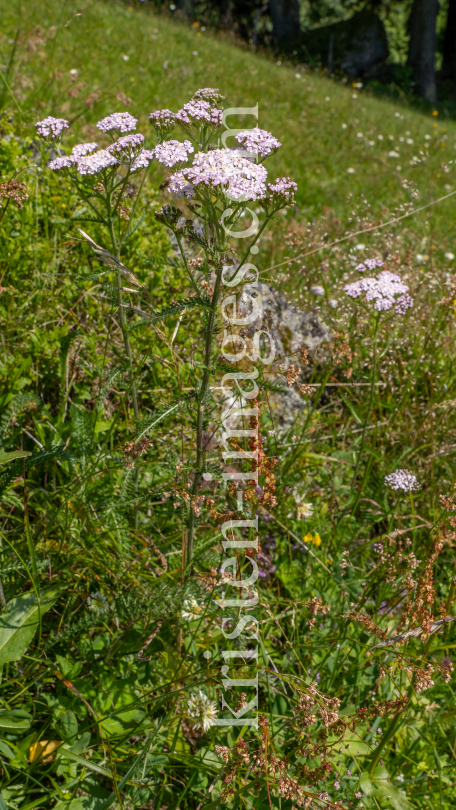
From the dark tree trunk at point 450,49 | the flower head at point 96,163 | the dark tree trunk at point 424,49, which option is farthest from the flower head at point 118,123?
the dark tree trunk at point 450,49

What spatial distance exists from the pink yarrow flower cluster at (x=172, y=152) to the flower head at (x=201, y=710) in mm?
1661

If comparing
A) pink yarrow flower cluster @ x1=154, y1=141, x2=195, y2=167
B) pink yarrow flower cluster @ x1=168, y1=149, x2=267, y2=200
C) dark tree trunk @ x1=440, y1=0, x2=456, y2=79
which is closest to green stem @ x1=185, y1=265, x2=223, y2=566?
pink yarrow flower cluster @ x1=168, y1=149, x2=267, y2=200

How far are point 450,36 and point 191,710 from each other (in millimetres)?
30598

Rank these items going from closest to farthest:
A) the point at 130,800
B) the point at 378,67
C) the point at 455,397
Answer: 1. the point at 130,800
2. the point at 455,397
3. the point at 378,67

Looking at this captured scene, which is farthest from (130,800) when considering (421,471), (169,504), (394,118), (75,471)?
(394,118)

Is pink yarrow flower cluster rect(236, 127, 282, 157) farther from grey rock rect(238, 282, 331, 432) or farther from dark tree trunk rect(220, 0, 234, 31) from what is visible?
dark tree trunk rect(220, 0, 234, 31)

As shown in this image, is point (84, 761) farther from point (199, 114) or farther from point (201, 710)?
point (199, 114)

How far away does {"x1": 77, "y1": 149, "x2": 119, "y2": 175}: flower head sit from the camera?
66.1 inches

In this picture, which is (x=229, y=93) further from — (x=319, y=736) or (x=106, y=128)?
(x=319, y=736)

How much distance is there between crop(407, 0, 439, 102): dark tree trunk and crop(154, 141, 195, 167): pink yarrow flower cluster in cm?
2237

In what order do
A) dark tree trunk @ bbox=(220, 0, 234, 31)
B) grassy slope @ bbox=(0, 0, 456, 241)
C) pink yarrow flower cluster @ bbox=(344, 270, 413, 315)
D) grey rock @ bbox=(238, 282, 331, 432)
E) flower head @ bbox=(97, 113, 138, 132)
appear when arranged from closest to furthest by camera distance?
1. flower head @ bbox=(97, 113, 138, 132)
2. pink yarrow flower cluster @ bbox=(344, 270, 413, 315)
3. grey rock @ bbox=(238, 282, 331, 432)
4. grassy slope @ bbox=(0, 0, 456, 241)
5. dark tree trunk @ bbox=(220, 0, 234, 31)

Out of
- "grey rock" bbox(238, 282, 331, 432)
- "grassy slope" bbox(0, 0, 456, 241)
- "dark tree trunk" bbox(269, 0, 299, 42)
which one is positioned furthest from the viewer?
"dark tree trunk" bbox(269, 0, 299, 42)

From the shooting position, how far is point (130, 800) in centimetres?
162

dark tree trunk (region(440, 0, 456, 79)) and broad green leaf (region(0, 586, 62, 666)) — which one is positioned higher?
dark tree trunk (region(440, 0, 456, 79))
